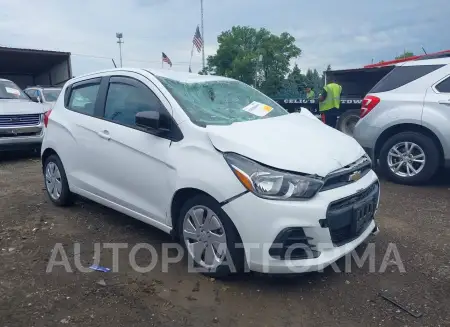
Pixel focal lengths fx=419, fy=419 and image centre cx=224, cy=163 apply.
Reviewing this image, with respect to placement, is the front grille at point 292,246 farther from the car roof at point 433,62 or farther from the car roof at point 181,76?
the car roof at point 433,62

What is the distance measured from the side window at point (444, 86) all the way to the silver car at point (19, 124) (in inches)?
295

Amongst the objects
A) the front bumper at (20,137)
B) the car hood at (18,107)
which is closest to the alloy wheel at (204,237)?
the front bumper at (20,137)

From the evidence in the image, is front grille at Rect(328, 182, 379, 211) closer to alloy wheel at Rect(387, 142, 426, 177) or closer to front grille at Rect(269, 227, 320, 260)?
front grille at Rect(269, 227, 320, 260)

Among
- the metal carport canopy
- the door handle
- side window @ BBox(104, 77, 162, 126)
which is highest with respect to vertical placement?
the metal carport canopy

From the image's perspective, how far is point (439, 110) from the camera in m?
5.74

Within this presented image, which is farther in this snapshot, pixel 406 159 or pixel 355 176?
pixel 406 159

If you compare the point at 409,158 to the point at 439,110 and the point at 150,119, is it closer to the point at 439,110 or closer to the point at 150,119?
the point at 439,110

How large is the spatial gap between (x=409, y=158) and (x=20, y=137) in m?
7.30

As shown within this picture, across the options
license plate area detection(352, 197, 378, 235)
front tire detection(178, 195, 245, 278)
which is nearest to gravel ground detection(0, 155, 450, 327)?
front tire detection(178, 195, 245, 278)

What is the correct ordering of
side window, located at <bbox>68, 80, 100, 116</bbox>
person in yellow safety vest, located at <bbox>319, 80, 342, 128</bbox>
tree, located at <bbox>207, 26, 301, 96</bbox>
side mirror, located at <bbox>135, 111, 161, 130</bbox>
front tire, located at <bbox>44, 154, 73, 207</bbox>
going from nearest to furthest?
side mirror, located at <bbox>135, 111, 161, 130</bbox> < side window, located at <bbox>68, 80, 100, 116</bbox> < front tire, located at <bbox>44, 154, 73, 207</bbox> < person in yellow safety vest, located at <bbox>319, 80, 342, 128</bbox> < tree, located at <bbox>207, 26, 301, 96</bbox>

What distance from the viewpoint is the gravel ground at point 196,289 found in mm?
2832

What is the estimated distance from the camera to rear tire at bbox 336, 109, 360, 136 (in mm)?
10383

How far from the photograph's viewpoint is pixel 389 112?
20.1 ft

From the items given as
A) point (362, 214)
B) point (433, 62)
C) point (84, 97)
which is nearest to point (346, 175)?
point (362, 214)
